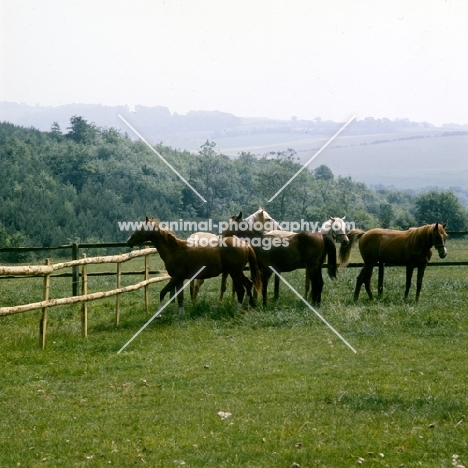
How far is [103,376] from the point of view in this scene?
9547 millimetres

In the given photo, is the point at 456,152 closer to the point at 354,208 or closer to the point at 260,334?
the point at 354,208

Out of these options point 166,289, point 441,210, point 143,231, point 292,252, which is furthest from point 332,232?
point 441,210

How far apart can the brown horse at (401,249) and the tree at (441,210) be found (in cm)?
3182

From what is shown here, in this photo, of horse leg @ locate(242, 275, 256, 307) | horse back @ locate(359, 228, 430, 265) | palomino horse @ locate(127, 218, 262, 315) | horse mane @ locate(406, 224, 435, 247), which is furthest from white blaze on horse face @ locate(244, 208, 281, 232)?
horse mane @ locate(406, 224, 435, 247)

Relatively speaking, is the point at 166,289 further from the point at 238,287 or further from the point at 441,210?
the point at 441,210

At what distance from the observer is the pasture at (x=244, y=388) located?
6.44 m

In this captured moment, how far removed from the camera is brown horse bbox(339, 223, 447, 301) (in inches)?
595

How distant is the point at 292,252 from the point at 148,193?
4533cm

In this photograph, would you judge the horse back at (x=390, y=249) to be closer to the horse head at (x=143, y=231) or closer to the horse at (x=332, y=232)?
the horse at (x=332, y=232)

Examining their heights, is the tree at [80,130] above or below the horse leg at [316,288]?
above

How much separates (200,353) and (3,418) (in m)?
3.72

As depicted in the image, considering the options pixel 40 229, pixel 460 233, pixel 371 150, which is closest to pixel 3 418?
pixel 460 233

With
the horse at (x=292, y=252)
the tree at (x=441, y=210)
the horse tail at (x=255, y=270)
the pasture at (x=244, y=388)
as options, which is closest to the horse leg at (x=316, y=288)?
the horse at (x=292, y=252)

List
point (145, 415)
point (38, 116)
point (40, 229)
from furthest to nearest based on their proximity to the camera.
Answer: point (38, 116)
point (40, 229)
point (145, 415)
